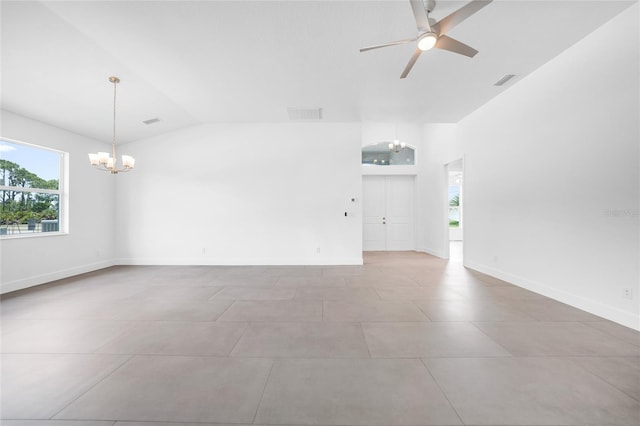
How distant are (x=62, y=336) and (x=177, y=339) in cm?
124

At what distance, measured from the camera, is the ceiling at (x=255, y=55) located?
8.87ft

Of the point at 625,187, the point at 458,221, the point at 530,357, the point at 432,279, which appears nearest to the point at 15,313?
the point at 530,357

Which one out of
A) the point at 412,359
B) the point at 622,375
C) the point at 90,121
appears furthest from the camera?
the point at 90,121

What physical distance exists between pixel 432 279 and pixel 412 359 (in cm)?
284

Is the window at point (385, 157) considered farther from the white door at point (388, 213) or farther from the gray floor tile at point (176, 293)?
the gray floor tile at point (176, 293)

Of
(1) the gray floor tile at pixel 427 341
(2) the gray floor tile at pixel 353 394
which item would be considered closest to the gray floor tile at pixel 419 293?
(1) the gray floor tile at pixel 427 341

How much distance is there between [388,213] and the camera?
8.44 m

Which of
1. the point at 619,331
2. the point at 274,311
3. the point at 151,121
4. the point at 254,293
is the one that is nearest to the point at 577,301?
the point at 619,331

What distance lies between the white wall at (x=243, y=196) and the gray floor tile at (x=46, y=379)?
12.8 ft

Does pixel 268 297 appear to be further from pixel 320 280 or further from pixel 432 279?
pixel 432 279

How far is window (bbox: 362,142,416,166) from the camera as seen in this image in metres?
8.45

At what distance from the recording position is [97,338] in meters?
2.49

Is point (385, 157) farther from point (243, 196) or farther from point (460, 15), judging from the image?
point (460, 15)

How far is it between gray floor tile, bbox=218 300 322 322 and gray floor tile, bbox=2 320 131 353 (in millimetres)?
1123
